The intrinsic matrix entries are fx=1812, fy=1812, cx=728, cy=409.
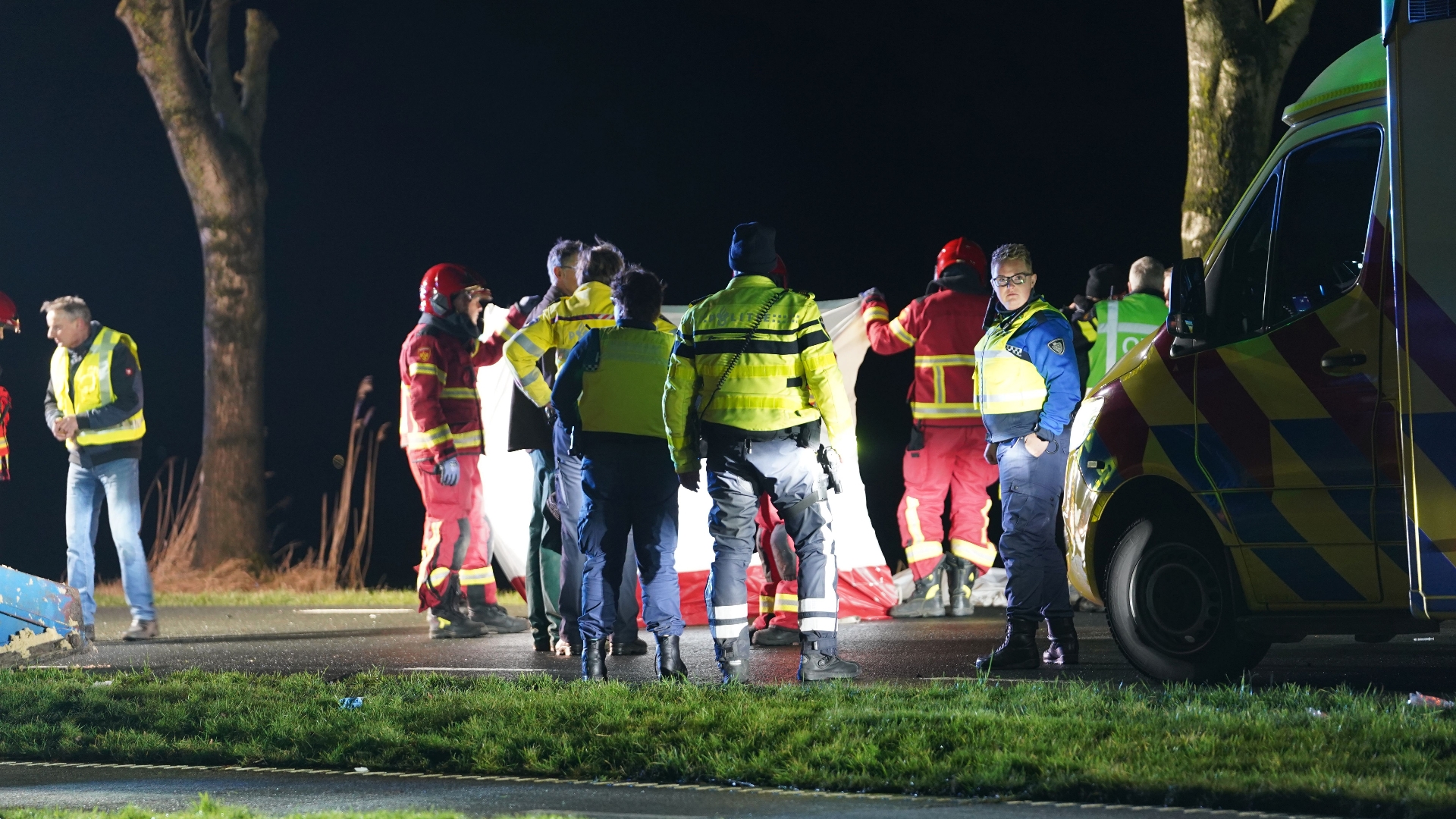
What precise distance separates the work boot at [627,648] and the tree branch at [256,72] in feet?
30.0

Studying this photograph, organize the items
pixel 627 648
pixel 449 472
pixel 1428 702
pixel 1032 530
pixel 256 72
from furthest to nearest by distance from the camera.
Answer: pixel 256 72 < pixel 449 472 < pixel 627 648 < pixel 1032 530 < pixel 1428 702

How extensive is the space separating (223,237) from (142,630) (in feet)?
20.1

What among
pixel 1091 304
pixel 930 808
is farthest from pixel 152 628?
pixel 930 808

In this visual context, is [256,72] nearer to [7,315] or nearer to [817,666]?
[7,315]

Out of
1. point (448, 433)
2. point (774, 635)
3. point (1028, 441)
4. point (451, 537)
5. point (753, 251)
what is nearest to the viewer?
point (753, 251)

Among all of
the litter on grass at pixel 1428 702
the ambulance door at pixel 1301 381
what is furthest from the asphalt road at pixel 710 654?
the ambulance door at pixel 1301 381

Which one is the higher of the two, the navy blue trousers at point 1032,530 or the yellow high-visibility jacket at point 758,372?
the yellow high-visibility jacket at point 758,372

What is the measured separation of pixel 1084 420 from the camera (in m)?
8.05

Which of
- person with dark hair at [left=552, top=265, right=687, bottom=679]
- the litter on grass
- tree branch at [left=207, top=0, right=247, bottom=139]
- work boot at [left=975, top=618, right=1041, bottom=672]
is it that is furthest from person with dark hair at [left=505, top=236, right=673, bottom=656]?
tree branch at [left=207, top=0, right=247, bottom=139]

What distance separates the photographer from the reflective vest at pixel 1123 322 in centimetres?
1108

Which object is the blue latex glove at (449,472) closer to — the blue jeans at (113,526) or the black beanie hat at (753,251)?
the blue jeans at (113,526)

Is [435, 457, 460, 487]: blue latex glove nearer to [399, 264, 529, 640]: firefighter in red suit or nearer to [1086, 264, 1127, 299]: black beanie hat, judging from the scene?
[399, 264, 529, 640]: firefighter in red suit

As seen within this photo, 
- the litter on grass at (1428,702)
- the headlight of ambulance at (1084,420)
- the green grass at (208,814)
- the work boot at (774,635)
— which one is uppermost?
the headlight of ambulance at (1084,420)

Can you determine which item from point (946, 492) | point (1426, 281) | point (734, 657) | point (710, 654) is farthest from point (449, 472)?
point (1426, 281)
